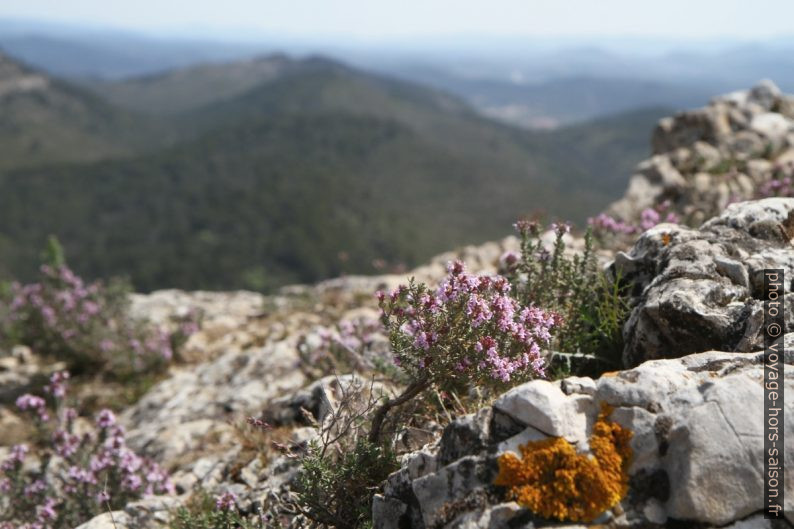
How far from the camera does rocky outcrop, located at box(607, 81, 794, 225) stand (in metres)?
12.0

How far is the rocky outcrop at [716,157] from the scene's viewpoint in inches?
472

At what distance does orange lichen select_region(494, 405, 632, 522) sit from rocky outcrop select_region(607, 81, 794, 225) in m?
7.88

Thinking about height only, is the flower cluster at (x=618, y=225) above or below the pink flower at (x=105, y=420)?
above

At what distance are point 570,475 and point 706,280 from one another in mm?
2450

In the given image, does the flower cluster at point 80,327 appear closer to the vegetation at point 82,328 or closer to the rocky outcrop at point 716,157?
the vegetation at point 82,328

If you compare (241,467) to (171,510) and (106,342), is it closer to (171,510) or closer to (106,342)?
(171,510)

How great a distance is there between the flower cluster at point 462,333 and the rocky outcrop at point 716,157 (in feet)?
23.2

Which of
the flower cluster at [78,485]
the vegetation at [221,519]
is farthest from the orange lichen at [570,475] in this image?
the flower cluster at [78,485]

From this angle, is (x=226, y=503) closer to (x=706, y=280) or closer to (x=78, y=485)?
(x=78, y=485)

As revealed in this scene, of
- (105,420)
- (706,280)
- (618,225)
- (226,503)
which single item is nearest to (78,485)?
(105,420)

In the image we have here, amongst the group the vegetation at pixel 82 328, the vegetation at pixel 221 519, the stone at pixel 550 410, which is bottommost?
the vegetation at pixel 82 328

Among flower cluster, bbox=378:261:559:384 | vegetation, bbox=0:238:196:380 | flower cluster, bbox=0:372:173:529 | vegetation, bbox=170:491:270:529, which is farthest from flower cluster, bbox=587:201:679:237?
vegetation, bbox=0:238:196:380

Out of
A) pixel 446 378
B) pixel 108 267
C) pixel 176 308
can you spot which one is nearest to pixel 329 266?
pixel 108 267

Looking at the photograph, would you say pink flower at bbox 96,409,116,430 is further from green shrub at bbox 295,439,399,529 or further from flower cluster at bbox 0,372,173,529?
green shrub at bbox 295,439,399,529
